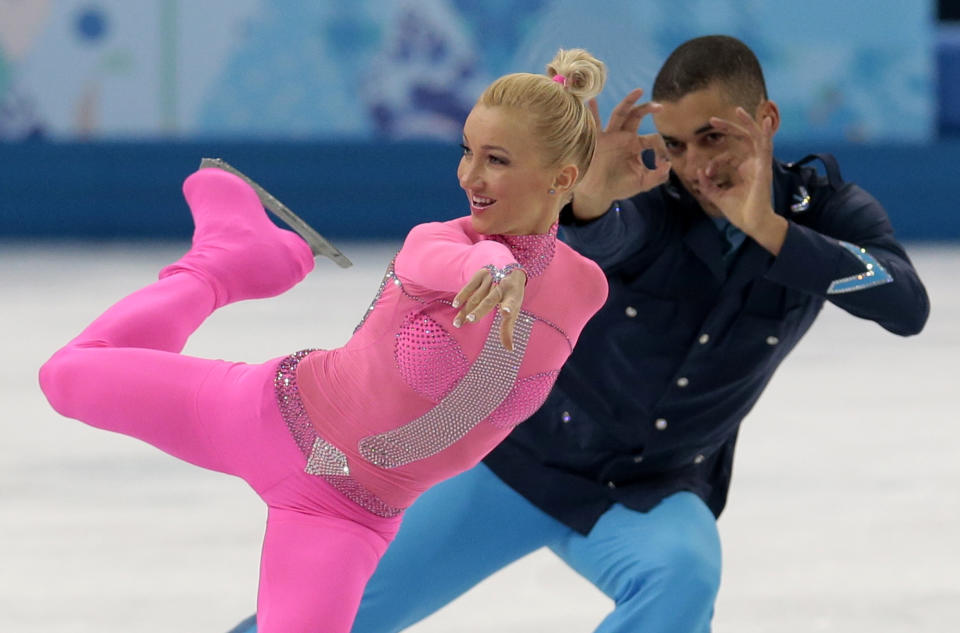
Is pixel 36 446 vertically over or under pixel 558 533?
under

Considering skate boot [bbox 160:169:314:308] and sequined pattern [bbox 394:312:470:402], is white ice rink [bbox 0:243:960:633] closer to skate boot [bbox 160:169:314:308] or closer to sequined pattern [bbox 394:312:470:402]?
skate boot [bbox 160:169:314:308]

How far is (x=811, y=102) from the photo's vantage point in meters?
6.86

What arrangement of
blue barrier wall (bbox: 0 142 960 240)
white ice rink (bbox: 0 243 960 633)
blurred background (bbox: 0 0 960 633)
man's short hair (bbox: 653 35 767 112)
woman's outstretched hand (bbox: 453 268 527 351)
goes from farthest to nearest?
→ blue barrier wall (bbox: 0 142 960 240) < blurred background (bbox: 0 0 960 633) < white ice rink (bbox: 0 243 960 633) < man's short hair (bbox: 653 35 767 112) < woman's outstretched hand (bbox: 453 268 527 351)

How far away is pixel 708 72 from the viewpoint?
202 centimetres

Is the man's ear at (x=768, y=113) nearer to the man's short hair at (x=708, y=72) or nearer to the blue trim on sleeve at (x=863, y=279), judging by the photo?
the man's short hair at (x=708, y=72)

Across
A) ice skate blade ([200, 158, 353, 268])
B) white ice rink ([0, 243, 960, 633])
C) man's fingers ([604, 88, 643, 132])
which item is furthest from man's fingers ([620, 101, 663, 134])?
white ice rink ([0, 243, 960, 633])

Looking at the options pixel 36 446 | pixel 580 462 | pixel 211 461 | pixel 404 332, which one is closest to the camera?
pixel 404 332

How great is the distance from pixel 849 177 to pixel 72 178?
12.4 ft

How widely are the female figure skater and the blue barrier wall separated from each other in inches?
186

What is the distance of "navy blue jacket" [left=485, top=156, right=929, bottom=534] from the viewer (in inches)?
81.8

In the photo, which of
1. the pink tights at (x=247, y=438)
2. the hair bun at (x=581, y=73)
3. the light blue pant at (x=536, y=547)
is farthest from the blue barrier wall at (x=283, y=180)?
the hair bun at (x=581, y=73)

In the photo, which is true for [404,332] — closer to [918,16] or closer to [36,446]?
[36,446]

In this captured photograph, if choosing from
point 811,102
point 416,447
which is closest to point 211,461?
point 416,447

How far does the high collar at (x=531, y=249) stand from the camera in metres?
1.71
